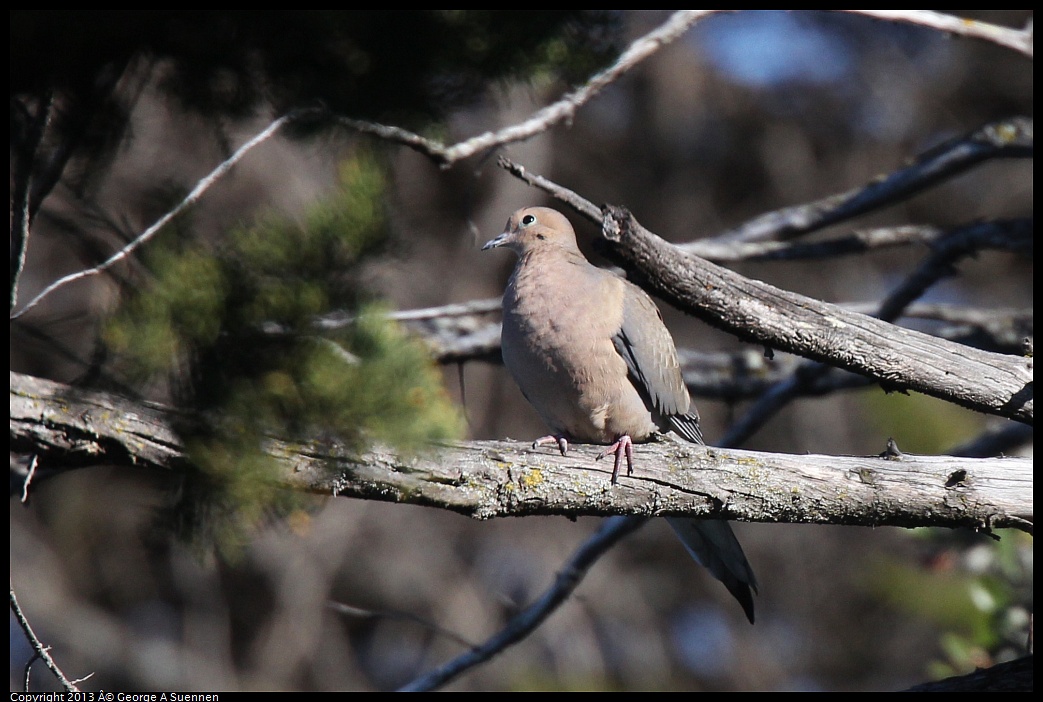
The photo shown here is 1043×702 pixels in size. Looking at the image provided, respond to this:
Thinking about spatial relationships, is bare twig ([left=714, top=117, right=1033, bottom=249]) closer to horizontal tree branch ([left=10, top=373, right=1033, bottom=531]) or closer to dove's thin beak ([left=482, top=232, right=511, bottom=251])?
dove's thin beak ([left=482, top=232, right=511, bottom=251])

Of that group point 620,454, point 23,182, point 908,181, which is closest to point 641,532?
point 908,181

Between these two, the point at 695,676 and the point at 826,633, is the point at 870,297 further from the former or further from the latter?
the point at 695,676

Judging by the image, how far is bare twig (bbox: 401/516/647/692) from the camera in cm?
384

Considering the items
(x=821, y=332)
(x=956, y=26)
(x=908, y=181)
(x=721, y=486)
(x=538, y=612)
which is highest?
(x=956, y=26)

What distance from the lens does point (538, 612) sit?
151 inches

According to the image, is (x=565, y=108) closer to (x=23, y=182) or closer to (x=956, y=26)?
(x=956, y=26)

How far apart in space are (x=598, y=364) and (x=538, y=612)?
1.10m

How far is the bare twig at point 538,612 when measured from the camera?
151 inches

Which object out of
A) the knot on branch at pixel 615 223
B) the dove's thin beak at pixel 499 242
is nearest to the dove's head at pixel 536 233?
the dove's thin beak at pixel 499 242

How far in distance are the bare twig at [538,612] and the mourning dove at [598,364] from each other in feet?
1.42

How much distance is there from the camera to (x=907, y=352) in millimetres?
2877

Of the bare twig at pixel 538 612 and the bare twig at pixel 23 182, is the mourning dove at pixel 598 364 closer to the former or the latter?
the bare twig at pixel 538 612

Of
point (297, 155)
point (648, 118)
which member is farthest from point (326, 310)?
point (648, 118)

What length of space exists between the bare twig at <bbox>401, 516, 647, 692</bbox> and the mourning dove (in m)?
0.43
